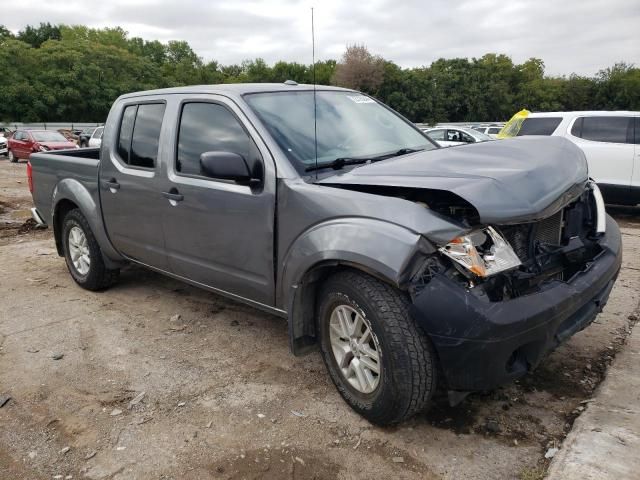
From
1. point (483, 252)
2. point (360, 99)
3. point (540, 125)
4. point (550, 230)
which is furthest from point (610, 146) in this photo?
point (483, 252)

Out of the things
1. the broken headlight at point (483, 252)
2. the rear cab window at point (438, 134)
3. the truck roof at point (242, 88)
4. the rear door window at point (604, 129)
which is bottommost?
the broken headlight at point (483, 252)

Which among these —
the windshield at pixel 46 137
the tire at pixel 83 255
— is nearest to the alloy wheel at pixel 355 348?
the tire at pixel 83 255

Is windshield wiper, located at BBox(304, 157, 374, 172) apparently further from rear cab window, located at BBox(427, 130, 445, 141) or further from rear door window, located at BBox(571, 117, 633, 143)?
rear cab window, located at BBox(427, 130, 445, 141)

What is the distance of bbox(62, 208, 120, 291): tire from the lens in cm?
509

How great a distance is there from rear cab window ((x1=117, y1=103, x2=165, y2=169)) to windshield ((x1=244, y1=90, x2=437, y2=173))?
0.98 meters

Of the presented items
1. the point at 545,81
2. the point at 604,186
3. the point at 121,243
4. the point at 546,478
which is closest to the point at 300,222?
the point at 546,478

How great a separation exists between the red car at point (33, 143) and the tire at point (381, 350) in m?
21.5

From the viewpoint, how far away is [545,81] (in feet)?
218

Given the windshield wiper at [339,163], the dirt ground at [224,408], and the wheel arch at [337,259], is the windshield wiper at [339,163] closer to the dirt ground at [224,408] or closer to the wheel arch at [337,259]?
the wheel arch at [337,259]

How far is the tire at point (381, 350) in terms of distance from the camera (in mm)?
2566

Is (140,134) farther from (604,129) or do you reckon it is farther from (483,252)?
(604,129)

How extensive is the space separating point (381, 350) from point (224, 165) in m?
1.38

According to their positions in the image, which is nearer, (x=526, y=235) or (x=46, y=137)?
(x=526, y=235)

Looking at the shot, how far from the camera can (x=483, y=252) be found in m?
2.61
